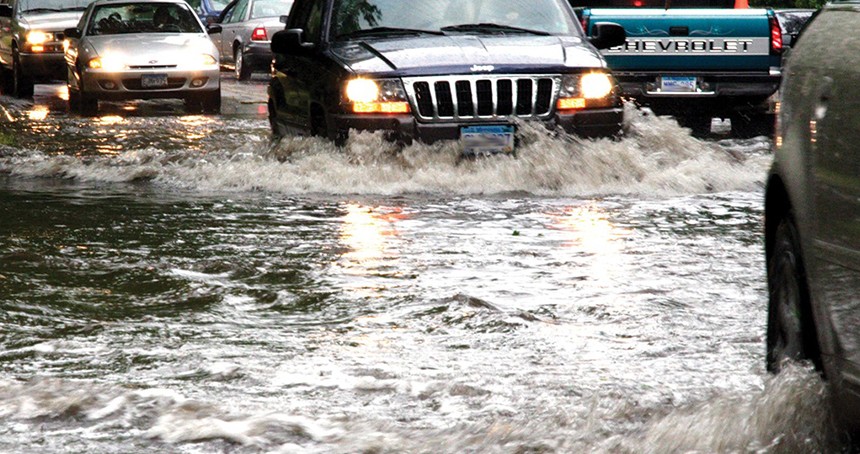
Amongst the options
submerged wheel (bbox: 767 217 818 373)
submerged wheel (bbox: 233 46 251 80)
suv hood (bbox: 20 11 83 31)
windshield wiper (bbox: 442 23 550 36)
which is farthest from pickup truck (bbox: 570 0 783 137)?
submerged wheel (bbox: 233 46 251 80)

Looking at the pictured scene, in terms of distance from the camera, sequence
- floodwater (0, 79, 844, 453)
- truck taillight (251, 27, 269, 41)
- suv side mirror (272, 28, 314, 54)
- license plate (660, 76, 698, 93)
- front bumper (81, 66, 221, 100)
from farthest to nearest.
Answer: truck taillight (251, 27, 269, 41)
front bumper (81, 66, 221, 100)
license plate (660, 76, 698, 93)
suv side mirror (272, 28, 314, 54)
floodwater (0, 79, 844, 453)

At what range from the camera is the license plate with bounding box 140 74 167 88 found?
69.8 feet

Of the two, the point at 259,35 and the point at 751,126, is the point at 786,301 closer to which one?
the point at 751,126

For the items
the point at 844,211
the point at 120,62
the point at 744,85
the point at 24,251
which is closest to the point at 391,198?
the point at 24,251

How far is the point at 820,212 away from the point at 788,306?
2.04 ft

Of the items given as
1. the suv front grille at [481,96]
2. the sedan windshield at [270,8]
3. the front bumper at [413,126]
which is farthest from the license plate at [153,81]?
the sedan windshield at [270,8]

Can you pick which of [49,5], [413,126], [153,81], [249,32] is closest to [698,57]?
[413,126]

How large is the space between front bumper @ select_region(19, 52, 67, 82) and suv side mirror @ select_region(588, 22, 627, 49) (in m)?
14.3

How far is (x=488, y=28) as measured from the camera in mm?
13055

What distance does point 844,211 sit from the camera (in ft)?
13.4

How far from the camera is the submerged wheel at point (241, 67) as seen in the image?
31328 mm

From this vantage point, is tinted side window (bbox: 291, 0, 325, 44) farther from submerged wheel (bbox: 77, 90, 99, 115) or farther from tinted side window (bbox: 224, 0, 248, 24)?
tinted side window (bbox: 224, 0, 248, 24)

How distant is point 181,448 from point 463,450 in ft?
2.79

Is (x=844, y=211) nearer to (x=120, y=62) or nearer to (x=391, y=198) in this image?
(x=391, y=198)
